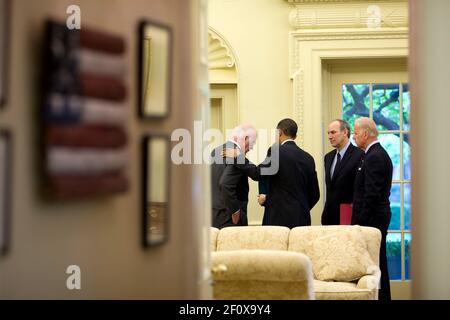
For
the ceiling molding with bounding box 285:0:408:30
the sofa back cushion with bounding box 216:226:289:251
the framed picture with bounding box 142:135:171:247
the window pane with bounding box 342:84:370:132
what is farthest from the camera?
the window pane with bounding box 342:84:370:132

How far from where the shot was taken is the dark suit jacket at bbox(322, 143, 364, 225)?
21.0 ft

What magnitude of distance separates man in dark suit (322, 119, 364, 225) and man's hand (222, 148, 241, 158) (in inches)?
34.2

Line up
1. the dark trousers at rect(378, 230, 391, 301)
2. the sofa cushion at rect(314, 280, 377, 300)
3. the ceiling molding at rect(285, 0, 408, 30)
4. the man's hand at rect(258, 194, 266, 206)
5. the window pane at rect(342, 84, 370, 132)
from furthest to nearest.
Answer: the window pane at rect(342, 84, 370, 132), the ceiling molding at rect(285, 0, 408, 30), the man's hand at rect(258, 194, 266, 206), the dark trousers at rect(378, 230, 391, 301), the sofa cushion at rect(314, 280, 377, 300)

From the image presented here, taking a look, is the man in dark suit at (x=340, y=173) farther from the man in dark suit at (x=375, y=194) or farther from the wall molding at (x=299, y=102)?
the wall molding at (x=299, y=102)

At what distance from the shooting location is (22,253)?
267cm

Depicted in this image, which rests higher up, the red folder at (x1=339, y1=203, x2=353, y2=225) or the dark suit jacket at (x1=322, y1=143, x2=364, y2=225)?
the dark suit jacket at (x1=322, y1=143, x2=364, y2=225)

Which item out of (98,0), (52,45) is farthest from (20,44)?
(98,0)

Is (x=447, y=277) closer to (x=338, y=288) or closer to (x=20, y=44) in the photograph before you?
(x=20, y=44)

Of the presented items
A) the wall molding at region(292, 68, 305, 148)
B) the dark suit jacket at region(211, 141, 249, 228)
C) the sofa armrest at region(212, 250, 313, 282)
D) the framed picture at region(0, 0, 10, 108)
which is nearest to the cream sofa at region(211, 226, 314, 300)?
the sofa armrest at region(212, 250, 313, 282)

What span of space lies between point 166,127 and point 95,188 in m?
0.37

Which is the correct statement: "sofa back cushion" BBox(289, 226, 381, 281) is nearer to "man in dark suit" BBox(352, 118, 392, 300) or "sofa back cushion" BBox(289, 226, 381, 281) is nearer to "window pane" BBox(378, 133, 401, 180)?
"man in dark suit" BBox(352, 118, 392, 300)

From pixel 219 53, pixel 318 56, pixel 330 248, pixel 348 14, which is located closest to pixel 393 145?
pixel 318 56

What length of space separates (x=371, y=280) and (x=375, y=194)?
36.0 inches

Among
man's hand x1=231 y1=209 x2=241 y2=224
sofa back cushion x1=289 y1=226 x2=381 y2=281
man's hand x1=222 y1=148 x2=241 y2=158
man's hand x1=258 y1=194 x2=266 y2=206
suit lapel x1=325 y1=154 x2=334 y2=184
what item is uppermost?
man's hand x1=222 y1=148 x2=241 y2=158
